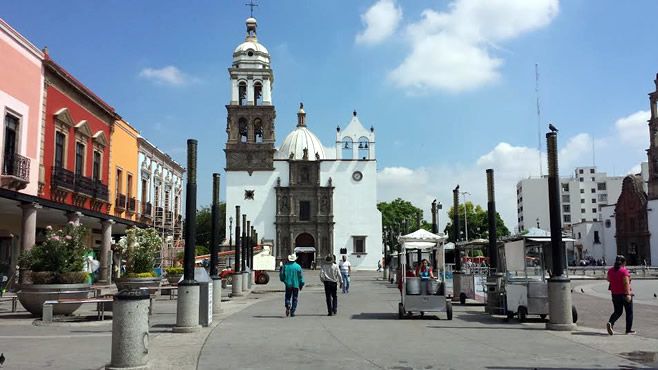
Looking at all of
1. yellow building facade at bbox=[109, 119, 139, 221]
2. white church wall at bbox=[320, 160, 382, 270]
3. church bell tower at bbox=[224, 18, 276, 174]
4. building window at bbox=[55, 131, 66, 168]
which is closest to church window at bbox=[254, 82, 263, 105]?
church bell tower at bbox=[224, 18, 276, 174]

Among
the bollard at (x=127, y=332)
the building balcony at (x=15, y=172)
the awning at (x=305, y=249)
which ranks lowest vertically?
the bollard at (x=127, y=332)

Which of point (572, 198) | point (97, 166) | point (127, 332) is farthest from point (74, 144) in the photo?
point (572, 198)

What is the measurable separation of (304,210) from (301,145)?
36.0ft

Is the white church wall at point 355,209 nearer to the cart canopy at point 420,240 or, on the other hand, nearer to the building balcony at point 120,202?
the building balcony at point 120,202

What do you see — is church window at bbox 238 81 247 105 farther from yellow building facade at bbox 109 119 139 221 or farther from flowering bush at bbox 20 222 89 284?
flowering bush at bbox 20 222 89 284

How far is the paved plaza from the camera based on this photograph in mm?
8391

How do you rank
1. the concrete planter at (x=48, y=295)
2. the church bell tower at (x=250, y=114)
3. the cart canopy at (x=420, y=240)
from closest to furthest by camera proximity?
1. the concrete planter at (x=48, y=295)
2. the cart canopy at (x=420, y=240)
3. the church bell tower at (x=250, y=114)

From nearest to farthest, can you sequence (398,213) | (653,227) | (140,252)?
(140,252) < (653,227) < (398,213)

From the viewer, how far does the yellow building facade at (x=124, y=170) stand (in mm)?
32906

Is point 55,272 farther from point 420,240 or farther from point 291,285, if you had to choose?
point 420,240

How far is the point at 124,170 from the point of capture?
3459 cm

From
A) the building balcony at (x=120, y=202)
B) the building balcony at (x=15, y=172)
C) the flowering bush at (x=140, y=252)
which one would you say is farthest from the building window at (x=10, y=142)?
the building balcony at (x=120, y=202)

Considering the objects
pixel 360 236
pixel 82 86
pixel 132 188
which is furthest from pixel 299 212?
pixel 82 86

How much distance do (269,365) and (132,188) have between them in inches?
1204
